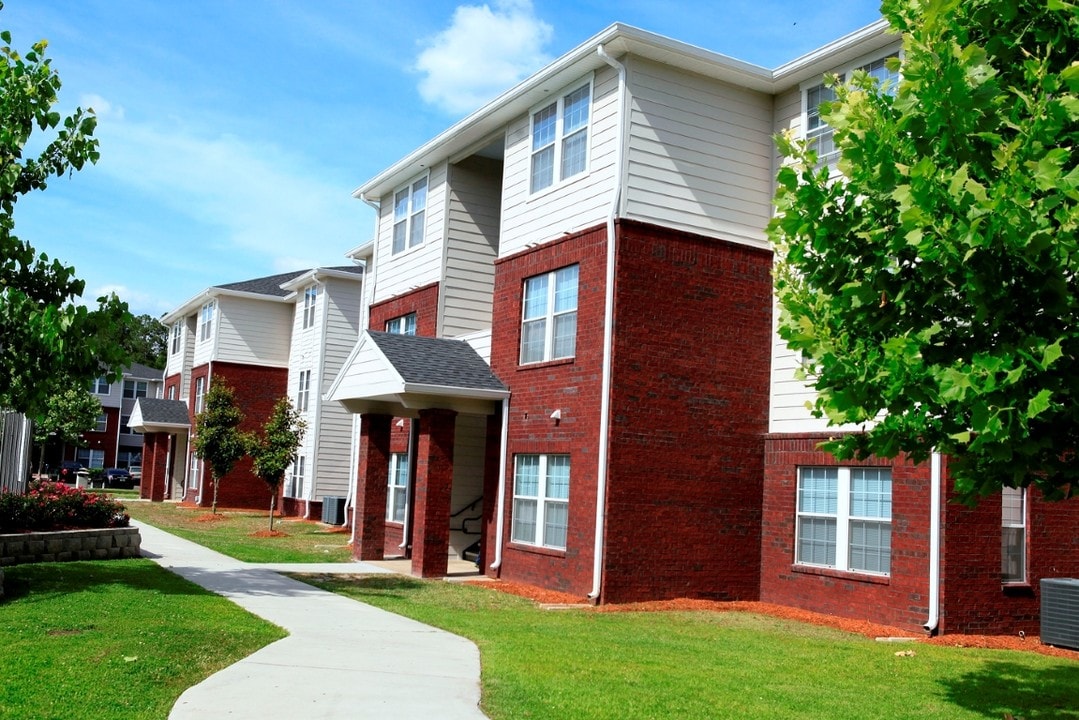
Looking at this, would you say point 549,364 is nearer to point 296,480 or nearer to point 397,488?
point 397,488

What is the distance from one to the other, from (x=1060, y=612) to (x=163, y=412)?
125 feet

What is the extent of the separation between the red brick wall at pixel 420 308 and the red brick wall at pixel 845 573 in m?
7.98

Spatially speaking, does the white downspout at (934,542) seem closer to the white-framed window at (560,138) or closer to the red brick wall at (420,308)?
the white-framed window at (560,138)

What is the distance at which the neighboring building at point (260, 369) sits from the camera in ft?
114

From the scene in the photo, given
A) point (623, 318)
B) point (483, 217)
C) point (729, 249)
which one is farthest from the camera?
point (483, 217)

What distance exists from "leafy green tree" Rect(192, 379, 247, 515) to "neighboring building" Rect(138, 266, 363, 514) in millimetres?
2693

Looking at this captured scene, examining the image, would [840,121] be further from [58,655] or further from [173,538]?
[173,538]

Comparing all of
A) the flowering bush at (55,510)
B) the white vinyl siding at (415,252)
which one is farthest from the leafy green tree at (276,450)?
the flowering bush at (55,510)

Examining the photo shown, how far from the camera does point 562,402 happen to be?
1667cm

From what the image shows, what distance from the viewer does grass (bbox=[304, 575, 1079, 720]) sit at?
834 cm

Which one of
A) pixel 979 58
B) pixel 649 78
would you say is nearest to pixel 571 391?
pixel 649 78

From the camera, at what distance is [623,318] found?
15742mm

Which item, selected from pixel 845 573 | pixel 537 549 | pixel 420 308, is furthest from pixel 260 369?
pixel 845 573

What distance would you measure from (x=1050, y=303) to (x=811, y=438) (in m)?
9.56
